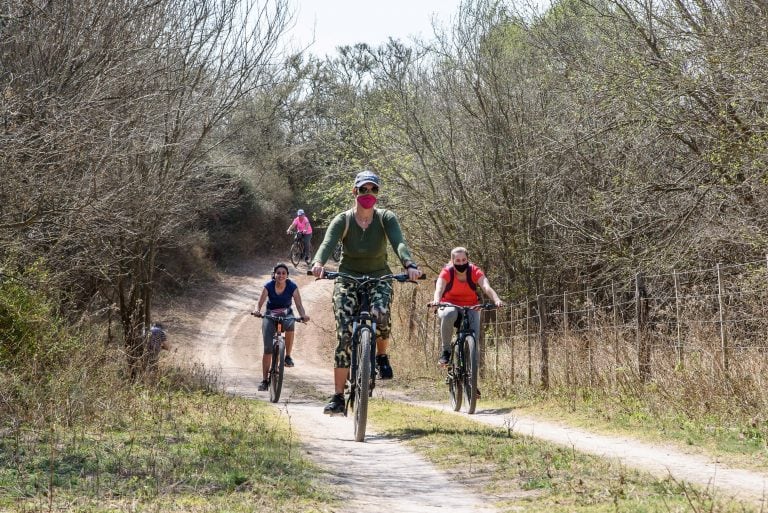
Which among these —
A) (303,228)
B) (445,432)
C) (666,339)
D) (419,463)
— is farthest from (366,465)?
(303,228)

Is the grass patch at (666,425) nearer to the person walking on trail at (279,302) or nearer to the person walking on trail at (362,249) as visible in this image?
the person walking on trail at (362,249)

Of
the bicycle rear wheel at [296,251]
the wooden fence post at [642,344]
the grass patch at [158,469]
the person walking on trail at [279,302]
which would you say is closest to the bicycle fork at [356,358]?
the grass patch at [158,469]

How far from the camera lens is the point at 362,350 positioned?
29.1 feet

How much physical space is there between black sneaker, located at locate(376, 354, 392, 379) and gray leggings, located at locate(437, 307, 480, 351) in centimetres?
321

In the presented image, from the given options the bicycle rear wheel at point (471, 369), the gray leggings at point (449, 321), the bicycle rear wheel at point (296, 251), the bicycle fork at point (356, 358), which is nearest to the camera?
the bicycle fork at point (356, 358)

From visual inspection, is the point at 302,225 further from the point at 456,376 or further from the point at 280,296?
the point at 456,376

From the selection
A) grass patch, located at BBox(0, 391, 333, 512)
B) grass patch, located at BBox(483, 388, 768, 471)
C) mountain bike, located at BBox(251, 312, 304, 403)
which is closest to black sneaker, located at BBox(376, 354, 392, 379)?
grass patch, located at BBox(0, 391, 333, 512)

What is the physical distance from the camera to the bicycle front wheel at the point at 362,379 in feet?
28.8

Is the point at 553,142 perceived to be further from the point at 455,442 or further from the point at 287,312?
the point at 455,442

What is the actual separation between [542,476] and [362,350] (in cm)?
290

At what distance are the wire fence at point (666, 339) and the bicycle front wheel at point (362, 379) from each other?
13.1ft

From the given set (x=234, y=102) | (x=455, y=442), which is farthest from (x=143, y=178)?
(x=455, y=442)

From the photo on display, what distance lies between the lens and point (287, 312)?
13.9 meters

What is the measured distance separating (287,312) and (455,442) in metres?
6.08
